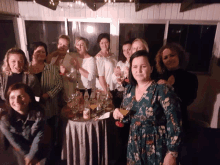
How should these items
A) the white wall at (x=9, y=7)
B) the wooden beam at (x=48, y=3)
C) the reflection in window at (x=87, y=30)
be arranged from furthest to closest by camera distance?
1. the reflection in window at (x=87, y=30)
2. the wooden beam at (x=48, y=3)
3. the white wall at (x=9, y=7)

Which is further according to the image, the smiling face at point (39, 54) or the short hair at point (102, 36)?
the short hair at point (102, 36)

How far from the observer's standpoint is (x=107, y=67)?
136 centimetres

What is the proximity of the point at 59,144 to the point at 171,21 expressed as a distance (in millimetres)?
1652

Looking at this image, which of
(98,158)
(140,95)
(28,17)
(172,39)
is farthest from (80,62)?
(98,158)

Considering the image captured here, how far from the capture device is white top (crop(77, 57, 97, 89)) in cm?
130

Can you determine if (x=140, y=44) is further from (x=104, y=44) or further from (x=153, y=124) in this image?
(x=153, y=124)

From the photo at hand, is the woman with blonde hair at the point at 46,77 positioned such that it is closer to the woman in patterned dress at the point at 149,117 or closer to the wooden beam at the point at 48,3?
the wooden beam at the point at 48,3

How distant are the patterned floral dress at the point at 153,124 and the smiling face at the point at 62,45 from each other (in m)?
0.68

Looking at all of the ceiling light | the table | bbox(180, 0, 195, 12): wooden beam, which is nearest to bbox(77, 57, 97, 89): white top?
the ceiling light

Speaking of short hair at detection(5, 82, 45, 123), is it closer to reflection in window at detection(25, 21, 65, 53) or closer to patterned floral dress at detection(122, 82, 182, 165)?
reflection in window at detection(25, 21, 65, 53)

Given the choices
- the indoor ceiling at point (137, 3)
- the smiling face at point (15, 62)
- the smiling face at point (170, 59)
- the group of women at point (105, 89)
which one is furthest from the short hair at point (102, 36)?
the smiling face at point (15, 62)

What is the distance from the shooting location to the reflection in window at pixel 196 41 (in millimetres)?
1170

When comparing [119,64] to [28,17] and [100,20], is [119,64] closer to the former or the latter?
[100,20]

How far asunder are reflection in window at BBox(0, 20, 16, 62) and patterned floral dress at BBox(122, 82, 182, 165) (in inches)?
40.4
